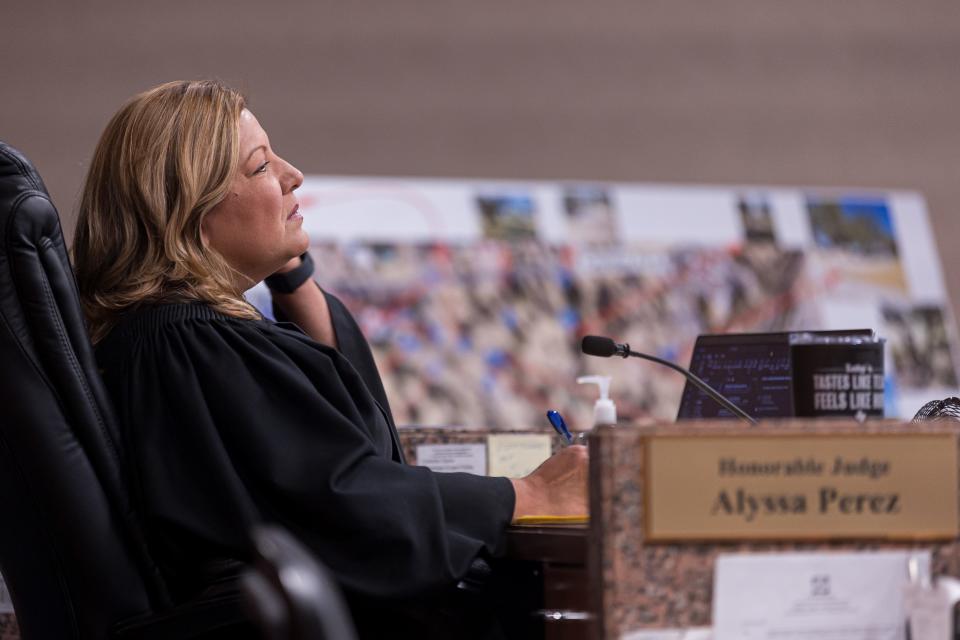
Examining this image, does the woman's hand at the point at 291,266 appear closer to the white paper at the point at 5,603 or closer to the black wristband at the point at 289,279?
the black wristband at the point at 289,279

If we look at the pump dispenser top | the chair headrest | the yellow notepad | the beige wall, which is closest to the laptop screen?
the pump dispenser top

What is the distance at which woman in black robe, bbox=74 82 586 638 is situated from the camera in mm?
1488

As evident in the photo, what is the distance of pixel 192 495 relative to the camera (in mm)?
1543

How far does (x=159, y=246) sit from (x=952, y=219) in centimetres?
462

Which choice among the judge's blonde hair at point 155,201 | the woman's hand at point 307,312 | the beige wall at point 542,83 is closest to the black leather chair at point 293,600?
the judge's blonde hair at point 155,201

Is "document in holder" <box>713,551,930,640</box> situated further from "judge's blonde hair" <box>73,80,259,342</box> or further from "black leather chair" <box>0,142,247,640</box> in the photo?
"judge's blonde hair" <box>73,80,259,342</box>

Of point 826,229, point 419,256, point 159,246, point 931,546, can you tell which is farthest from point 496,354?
point 931,546

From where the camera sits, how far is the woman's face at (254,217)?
184cm

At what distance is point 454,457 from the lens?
2256 millimetres

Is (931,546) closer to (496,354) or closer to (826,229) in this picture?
(496,354)

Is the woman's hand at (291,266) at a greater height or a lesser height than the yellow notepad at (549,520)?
greater

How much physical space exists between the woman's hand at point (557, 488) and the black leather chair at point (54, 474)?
399mm

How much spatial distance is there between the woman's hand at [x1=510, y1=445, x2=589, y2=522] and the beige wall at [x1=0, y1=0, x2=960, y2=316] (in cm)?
318

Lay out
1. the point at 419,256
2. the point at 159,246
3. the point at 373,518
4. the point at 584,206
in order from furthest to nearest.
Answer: the point at 584,206 < the point at 419,256 < the point at 159,246 < the point at 373,518
